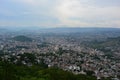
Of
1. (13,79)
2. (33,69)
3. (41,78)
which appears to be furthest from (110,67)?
(13,79)

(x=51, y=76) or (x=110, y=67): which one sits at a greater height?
(x=51, y=76)

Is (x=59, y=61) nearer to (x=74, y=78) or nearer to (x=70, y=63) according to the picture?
(x=70, y=63)

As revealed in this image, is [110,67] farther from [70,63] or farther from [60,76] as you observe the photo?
[60,76]

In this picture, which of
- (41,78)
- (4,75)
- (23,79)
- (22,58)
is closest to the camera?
(4,75)

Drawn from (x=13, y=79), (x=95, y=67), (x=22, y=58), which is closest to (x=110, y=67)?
(x=95, y=67)

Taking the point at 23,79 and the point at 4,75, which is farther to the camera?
the point at 23,79

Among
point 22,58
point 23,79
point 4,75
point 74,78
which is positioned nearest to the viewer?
point 4,75

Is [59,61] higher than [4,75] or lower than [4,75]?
lower

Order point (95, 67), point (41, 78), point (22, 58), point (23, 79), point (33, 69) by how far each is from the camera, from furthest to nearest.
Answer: point (95, 67)
point (22, 58)
point (33, 69)
point (41, 78)
point (23, 79)

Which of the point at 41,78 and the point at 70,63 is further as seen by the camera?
the point at 70,63

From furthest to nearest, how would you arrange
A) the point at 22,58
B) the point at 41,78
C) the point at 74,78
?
the point at 22,58 → the point at 74,78 → the point at 41,78
